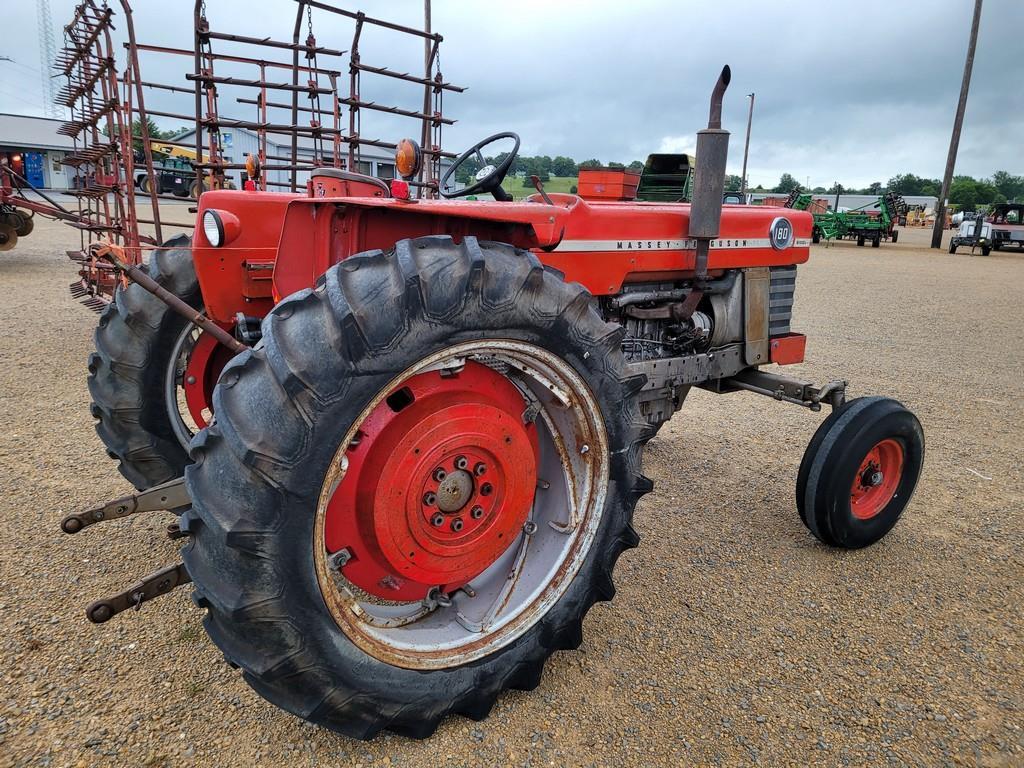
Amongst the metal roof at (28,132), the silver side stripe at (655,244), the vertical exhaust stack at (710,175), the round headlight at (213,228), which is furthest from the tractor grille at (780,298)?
the metal roof at (28,132)

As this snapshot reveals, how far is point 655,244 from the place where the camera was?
282cm

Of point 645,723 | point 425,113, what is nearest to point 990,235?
point 425,113

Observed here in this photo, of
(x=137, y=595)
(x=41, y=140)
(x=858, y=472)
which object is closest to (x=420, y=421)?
(x=137, y=595)

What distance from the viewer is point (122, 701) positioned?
79.8 inches

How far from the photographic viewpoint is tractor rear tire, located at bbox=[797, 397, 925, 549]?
9.80 ft

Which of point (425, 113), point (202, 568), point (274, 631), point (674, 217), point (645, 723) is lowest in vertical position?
point (645, 723)

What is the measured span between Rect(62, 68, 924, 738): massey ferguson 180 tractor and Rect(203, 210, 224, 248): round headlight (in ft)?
0.03

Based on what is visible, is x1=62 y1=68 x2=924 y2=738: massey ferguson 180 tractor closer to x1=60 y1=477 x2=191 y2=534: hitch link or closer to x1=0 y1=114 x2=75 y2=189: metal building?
x1=60 y1=477 x2=191 y2=534: hitch link

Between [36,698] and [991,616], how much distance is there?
3458 millimetres

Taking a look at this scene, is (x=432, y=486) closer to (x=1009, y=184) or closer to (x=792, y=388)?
(x=792, y=388)

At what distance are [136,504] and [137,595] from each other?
0.53m

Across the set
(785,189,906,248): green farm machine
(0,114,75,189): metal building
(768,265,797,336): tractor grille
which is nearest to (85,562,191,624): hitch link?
(768,265,797,336): tractor grille

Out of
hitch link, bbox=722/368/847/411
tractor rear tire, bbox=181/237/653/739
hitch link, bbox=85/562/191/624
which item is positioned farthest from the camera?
hitch link, bbox=722/368/847/411

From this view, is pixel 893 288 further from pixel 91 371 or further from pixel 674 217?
pixel 91 371
